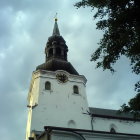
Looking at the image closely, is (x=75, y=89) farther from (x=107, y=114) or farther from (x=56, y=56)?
(x=56, y=56)

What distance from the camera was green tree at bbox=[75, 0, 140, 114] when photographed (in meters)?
11.2

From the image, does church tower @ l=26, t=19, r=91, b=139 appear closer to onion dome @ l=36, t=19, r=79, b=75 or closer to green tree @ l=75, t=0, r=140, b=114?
onion dome @ l=36, t=19, r=79, b=75

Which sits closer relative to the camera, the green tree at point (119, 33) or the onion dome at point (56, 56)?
the green tree at point (119, 33)

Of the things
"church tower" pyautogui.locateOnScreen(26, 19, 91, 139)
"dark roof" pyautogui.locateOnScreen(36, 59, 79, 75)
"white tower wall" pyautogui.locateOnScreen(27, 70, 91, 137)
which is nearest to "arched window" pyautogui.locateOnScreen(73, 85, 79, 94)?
"church tower" pyautogui.locateOnScreen(26, 19, 91, 139)

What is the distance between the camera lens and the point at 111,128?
104ft

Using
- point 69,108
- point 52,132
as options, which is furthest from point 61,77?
point 52,132

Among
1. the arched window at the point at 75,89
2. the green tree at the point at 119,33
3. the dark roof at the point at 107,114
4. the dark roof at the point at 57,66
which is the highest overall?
the dark roof at the point at 57,66

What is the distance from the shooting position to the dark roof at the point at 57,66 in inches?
1339

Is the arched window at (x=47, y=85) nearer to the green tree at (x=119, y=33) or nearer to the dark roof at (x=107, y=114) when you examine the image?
the dark roof at (x=107, y=114)

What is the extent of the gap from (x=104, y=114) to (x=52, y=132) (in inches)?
540

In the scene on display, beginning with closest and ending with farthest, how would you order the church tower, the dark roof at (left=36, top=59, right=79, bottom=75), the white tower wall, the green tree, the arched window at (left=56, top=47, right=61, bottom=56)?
the green tree
the white tower wall
the church tower
the dark roof at (left=36, top=59, right=79, bottom=75)
the arched window at (left=56, top=47, right=61, bottom=56)

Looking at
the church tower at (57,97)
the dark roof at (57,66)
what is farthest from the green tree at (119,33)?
the dark roof at (57,66)

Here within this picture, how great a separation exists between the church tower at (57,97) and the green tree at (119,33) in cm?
1741

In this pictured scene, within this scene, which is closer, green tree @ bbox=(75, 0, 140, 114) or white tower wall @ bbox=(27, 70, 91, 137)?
green tree @ bbox=(75, 0, 140, 114)
